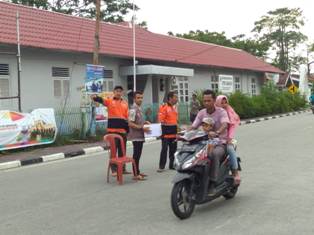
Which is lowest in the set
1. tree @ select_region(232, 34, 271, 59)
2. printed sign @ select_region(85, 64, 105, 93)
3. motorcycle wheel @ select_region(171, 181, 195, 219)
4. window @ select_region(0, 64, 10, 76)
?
motorcycle wheel @ select_region(171, 181, 195, 219)

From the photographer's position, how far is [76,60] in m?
22.2

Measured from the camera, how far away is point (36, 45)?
19016mm

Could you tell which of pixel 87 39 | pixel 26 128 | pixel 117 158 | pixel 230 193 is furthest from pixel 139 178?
pixel 87 39

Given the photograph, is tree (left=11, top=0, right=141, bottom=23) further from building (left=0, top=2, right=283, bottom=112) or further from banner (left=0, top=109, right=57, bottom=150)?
banner (left=0, top=109, right=57, bottom=150)

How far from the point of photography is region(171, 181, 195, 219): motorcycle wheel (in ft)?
20.5

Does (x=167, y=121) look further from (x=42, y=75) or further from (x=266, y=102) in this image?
(x=266, y=102)

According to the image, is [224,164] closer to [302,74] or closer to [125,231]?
[125,231]

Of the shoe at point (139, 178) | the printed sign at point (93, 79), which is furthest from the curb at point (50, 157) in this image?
the shoe at point (139, 178)

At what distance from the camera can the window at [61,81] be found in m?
21.1

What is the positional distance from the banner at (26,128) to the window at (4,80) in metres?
3.15

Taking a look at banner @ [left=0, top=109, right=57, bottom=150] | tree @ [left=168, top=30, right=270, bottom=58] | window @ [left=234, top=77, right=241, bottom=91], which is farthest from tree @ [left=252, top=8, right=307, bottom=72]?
banner @ [left=0, top=109, right=57, bottom=150]

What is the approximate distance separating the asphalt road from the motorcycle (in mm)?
178

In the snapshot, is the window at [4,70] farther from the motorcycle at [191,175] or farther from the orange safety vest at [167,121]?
the motorcycle at [191,175]

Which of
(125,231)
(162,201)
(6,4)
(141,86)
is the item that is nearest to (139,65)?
(141,86)
